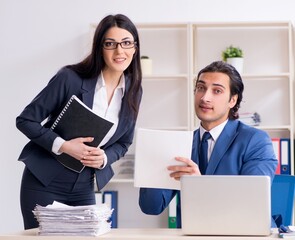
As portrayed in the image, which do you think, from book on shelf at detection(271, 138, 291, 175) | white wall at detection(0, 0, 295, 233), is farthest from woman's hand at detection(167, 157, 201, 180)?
white wall at detection(0, 0, 295, 233)

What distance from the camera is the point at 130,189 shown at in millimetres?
4883

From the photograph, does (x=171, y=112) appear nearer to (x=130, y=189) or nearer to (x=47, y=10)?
(x=130, y=189)

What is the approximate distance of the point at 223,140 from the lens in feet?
8.00

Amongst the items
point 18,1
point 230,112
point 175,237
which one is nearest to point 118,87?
point 230,112

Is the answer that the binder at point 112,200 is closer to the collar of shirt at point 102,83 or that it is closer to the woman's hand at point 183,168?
the collar of shirt at point 102,83

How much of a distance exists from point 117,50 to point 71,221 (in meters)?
0.93

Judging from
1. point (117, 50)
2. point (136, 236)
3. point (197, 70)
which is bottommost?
point (136, 236)

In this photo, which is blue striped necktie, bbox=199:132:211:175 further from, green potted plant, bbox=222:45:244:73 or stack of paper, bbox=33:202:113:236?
green potted plant, bbox=222:45:244:73

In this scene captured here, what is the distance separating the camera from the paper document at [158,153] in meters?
1.98

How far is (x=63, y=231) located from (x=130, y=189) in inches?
117

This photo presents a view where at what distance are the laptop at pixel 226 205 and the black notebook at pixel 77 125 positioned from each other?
803 mm

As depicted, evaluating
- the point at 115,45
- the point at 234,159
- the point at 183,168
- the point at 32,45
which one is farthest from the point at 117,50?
the point at 32,45

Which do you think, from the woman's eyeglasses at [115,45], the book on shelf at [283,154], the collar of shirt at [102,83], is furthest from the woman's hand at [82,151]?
the book on shelf at [283,154]

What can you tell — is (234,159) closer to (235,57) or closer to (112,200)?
(235,57)
